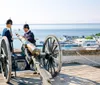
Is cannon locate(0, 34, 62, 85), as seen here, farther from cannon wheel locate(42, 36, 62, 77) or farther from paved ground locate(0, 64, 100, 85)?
paved ground locate(0, 64, 100, 85)

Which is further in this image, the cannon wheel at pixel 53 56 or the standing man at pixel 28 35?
the standing man at pixel 28 35

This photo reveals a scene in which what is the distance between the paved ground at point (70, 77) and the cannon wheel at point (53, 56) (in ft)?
0.98

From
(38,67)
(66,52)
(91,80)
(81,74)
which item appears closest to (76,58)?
(66,52)

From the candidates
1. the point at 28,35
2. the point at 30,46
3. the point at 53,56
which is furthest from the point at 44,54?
the point at 28,35

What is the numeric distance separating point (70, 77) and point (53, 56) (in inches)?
36.0

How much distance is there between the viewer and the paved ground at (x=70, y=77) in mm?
6734

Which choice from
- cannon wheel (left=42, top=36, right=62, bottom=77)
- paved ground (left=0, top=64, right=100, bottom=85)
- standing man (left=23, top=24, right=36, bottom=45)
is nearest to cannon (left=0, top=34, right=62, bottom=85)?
cannon wheel (left=42, top=36, right=62, bottom=77)

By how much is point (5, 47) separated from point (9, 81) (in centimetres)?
92

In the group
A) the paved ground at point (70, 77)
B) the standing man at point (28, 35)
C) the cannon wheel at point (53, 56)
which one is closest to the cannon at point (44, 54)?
the cannon wheel at point (53, 56)

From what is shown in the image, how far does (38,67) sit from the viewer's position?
577cm

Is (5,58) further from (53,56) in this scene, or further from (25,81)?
(53,56)

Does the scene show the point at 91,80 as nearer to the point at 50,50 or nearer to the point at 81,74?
the point at 81,74

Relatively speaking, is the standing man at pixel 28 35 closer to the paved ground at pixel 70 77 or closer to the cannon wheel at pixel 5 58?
the cannon wheel at pixel 5 58

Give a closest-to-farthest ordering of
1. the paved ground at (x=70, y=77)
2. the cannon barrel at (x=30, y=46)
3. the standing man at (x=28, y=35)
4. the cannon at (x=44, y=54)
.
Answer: the cannon barrel at (x=30, y=46) → the cannon at (x=44, y=54) → the paved ground at (x=70, y=77) → the standing man at (x=28, y=35)
